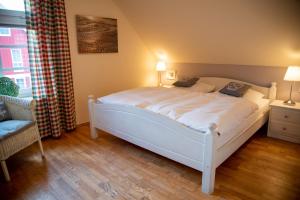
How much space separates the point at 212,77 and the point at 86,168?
107 inches

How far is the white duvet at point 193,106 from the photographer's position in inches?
81.8

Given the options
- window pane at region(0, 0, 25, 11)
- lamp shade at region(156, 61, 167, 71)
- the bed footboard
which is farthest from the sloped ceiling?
the bed footboard

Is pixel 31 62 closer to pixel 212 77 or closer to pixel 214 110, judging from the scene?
pixel 214 110

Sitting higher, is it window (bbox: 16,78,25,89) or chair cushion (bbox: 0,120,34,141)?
window (bbox: 16,78,25,89)

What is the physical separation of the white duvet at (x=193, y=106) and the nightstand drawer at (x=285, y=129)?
1.77 ft

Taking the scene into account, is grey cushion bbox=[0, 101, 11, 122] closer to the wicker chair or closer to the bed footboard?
the wicker chair

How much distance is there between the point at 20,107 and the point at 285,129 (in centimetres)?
351

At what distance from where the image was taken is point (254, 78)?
346 cm

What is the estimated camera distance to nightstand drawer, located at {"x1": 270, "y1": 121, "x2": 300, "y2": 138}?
284 cm

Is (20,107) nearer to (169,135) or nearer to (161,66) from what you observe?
(169,135)

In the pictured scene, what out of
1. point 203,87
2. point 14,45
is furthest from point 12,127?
point 203,87

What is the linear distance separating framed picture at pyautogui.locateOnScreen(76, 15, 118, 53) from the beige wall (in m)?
0.08

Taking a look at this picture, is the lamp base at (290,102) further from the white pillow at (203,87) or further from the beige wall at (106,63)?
the beige wall at (106,63)

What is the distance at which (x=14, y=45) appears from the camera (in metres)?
2.88
